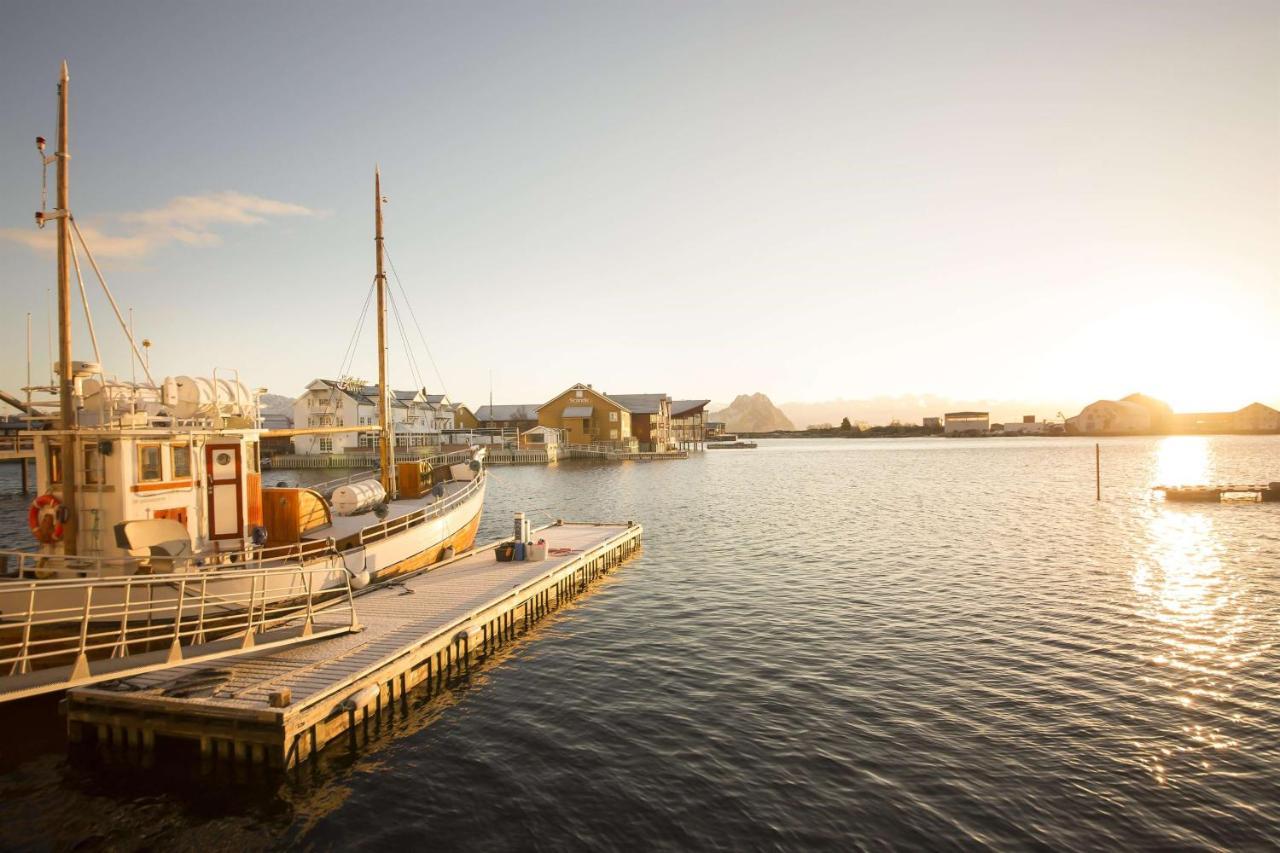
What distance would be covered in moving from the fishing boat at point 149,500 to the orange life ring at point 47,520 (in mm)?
29

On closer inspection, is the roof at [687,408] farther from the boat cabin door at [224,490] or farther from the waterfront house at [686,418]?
the boat cabin door at [224,490]

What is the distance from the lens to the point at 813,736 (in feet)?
44.4

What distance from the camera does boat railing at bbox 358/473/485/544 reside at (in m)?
21.5

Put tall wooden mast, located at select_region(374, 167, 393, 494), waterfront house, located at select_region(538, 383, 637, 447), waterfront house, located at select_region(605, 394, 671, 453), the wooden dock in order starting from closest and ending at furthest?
the wooden dock → tall wooden mast, located at select_region(374, 167, 393, 494) → waterfront house, located at select_region(538, 383, 637, 447) → waterfront house, located at select_region(605, 394, 671, 453)

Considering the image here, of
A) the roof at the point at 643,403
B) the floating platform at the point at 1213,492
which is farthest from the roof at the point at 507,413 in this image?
the floating platform at the point at 1213,492

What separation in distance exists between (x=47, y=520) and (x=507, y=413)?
431 ft

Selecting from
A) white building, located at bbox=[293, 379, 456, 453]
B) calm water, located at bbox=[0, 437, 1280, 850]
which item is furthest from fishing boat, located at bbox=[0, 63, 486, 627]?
white building, located at bbox=[293, 379, 456, 453]

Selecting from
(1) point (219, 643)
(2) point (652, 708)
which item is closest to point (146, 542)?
(1) point (219, 643)

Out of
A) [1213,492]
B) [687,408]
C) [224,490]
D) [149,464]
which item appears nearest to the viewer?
[149,464]

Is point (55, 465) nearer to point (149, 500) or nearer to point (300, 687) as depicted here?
point (149, 500)

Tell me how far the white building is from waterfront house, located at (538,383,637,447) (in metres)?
22.1

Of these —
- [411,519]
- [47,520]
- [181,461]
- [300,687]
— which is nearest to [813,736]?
[300,687]

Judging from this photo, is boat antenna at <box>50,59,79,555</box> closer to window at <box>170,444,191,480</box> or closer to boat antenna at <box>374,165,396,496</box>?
window at <box>170,444,191,480</box>

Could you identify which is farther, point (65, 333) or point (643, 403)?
point (643, 403)
